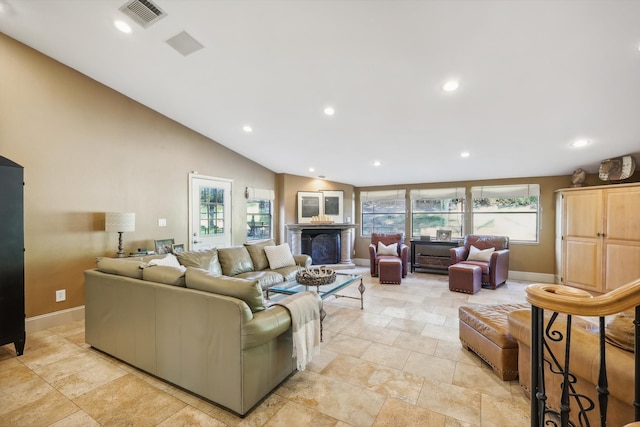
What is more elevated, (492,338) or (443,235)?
(443,235)

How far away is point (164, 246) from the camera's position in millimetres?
4340

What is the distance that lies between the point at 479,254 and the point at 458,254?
37 centimetres

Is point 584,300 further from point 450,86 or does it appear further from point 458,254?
point 458,254

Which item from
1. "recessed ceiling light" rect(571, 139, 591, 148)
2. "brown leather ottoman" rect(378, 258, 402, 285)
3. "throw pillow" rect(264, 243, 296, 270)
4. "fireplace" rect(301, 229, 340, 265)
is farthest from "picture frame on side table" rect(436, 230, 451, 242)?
"throw pillow" rect(264, 243, 296, 270)

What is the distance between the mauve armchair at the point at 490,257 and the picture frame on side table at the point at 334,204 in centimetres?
277

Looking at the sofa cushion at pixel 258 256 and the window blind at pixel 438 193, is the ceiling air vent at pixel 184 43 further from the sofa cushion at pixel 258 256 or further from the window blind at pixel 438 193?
the window blind at pixel 438 193

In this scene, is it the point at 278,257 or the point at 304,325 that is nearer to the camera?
the point at 304,325

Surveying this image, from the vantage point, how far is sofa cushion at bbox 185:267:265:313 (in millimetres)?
1947

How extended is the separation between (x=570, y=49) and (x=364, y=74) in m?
1.70

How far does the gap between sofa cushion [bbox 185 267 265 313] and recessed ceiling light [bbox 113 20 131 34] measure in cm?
252

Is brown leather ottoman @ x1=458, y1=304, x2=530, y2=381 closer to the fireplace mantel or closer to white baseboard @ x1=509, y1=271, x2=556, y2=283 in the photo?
white baseboard @ x1=509, y1=271, x2=556, y2=283

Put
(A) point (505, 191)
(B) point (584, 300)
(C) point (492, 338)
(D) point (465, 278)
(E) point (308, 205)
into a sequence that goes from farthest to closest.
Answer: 1. (E) point (308, 205)
2. (A) point (505, 191)
3. (D) point (465, 278)
4. (C) point (492, 338)
5. (B) point (584, 300)

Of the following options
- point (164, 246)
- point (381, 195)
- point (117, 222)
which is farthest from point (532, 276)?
point (117, 222)

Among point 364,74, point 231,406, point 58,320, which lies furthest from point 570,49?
point 58,320
